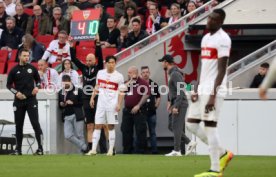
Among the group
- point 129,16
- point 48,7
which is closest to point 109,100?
point 129,16

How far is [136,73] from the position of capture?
24.3 m

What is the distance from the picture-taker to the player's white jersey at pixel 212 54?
14.0 m

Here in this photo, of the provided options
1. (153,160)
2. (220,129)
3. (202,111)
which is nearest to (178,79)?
(220,129)

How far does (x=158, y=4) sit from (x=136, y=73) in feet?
15.2

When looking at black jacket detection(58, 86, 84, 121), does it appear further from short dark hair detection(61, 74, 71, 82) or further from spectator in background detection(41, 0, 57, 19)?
spectator in background detection(41, 0, 57, 19)

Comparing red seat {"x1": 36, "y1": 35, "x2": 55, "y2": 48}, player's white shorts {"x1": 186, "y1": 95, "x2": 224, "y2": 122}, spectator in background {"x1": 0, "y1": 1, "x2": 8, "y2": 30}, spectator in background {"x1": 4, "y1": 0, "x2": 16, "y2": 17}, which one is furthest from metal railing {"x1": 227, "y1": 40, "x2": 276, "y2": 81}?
player's white shorts {"x1": 186, "y1": 95, "x2": 224, "y2": 122}

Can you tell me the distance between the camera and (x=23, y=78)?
22.2 metres

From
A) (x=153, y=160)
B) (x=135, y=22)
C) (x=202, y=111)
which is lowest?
(x=153, y=160)

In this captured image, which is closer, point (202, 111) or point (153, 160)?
point (202, 111)

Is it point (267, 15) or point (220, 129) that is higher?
point (267, 15)

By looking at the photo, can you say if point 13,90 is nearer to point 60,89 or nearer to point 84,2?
point 60,89

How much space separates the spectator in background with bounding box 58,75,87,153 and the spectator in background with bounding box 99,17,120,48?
3.04 meters

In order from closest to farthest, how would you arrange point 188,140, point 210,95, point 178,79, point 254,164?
point 210,95, point 254,164, point 178,79, point 188,140

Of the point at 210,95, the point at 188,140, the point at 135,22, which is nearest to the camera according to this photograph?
the point at 210,95
